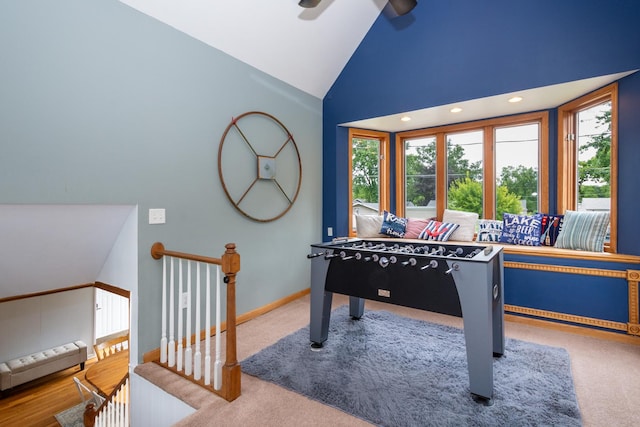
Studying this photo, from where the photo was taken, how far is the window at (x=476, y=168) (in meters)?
3.64

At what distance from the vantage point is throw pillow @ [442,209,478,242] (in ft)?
12.2

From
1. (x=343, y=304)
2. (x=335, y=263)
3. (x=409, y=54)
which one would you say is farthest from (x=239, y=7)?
(x=343, y=304)

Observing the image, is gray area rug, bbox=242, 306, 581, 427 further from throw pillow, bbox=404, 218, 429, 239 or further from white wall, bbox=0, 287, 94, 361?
white wall, bbox=0, 287, 94, 361

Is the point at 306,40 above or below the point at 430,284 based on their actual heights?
above

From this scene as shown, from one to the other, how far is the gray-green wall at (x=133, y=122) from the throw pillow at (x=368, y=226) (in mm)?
1179

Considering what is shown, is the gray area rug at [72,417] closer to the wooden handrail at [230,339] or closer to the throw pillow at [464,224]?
the wooden handrail at [230,339]

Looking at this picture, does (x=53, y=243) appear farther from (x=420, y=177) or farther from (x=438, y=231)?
(x=420, y=177)

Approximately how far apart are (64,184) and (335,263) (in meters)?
1.85

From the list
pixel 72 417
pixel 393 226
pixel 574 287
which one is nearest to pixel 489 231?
A: pixel 574 287

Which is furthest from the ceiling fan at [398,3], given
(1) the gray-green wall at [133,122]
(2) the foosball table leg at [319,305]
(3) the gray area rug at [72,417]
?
(3) the gray area rug at [72,417]

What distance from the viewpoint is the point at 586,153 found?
10.6ft

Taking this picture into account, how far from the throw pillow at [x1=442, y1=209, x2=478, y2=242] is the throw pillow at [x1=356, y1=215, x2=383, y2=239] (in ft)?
2.86

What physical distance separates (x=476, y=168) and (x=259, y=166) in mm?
2734

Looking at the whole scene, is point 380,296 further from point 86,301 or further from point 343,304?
point 86,301
